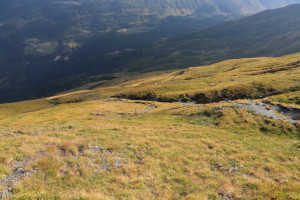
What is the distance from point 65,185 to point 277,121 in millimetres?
32094

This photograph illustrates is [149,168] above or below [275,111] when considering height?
above

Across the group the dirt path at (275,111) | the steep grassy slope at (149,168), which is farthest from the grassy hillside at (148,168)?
the dirt path at (275,111)

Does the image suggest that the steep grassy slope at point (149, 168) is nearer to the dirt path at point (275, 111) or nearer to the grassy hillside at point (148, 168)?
the grassy hillside at point (148, 168)

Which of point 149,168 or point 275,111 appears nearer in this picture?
point 149,168

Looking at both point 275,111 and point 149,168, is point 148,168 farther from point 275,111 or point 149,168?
point 275,111

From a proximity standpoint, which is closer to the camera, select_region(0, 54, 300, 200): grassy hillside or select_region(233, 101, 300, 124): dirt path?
select_region(0, 54, 300, 200): grassy hillside

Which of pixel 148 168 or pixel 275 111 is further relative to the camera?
pixel 275 111

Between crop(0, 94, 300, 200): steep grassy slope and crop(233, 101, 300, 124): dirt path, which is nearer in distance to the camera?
crop(0, 94, 300, 200): steep grassy slope

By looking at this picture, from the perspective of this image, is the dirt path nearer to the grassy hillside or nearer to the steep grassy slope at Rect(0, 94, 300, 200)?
the grassy hillside

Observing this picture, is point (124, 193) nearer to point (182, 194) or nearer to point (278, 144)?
point (182, 194)

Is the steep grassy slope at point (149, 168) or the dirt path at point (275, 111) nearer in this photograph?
the steep grassy slope at point (149, 168)

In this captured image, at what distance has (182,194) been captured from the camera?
35.9 ft

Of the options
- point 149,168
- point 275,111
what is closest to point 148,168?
point 149,168

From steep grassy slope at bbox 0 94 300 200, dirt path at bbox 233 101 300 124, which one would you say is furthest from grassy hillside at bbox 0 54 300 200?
dirt path at bbox 233 101 300 124
